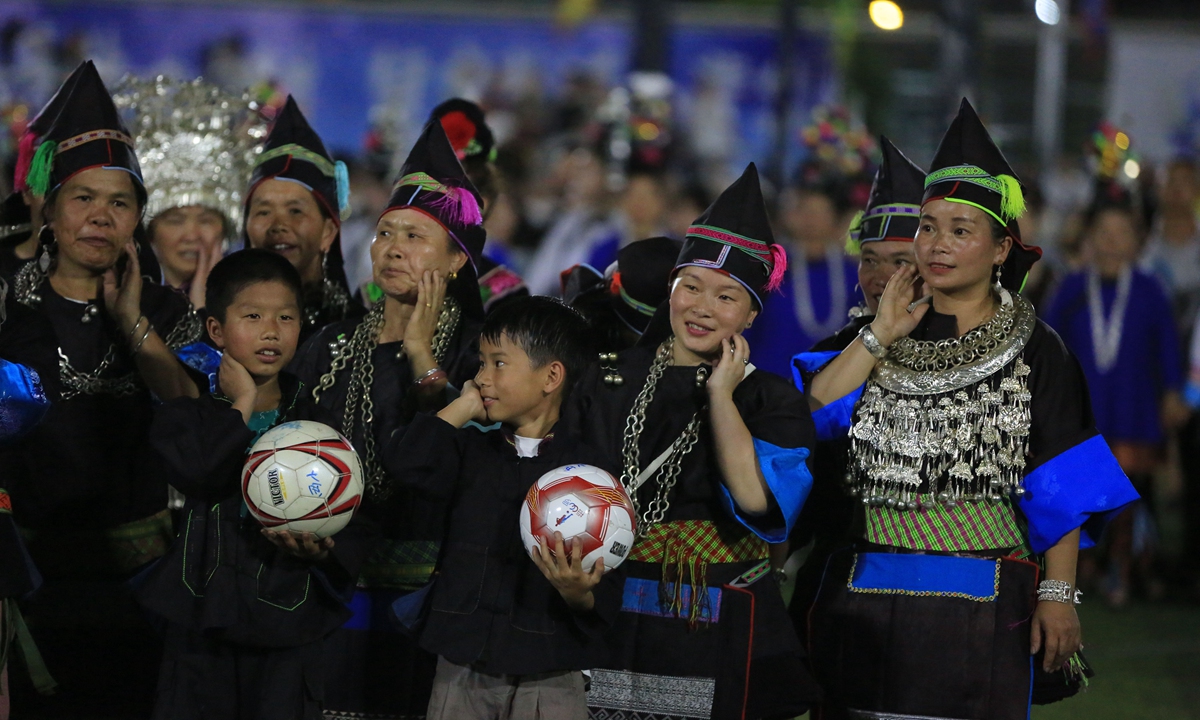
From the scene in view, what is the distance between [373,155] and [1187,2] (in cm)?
1160

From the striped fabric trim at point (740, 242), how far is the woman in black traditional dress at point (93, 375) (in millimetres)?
1739

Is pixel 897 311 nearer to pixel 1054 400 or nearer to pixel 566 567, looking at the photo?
pixel 1054 400

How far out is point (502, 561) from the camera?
12.9ft

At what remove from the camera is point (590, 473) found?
374 cm

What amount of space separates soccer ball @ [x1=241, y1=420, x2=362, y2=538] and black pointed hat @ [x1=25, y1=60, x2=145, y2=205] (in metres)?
1.35

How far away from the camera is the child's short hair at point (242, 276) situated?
4.34 meters

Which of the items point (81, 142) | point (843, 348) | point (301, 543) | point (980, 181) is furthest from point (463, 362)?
point (980, 181)

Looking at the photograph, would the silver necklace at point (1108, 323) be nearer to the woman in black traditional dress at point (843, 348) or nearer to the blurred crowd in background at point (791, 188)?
the blurred crowd in background at point (791, 188)

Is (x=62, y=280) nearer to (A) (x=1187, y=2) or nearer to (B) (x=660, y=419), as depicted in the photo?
(B) (x=660, y=419)

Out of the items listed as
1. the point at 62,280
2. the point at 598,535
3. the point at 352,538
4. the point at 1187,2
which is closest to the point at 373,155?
the point at 62,280

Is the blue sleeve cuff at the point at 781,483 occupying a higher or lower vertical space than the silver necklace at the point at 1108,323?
lower

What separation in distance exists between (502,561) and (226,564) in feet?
2.61

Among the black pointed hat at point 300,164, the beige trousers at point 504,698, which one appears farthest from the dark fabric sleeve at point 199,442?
the black pointed hat at point 300,164

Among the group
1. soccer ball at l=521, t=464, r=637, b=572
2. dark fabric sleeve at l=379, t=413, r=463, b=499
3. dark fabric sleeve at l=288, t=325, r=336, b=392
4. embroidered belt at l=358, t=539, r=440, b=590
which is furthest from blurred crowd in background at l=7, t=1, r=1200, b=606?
soccer ball at l=521, t=464, r=637, b=572
